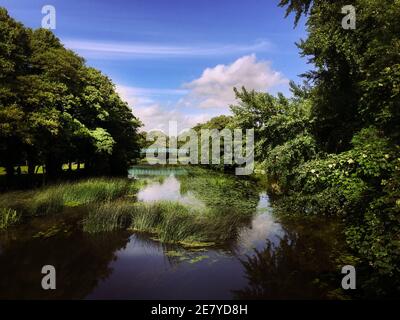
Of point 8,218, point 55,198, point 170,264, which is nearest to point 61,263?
point 170,264

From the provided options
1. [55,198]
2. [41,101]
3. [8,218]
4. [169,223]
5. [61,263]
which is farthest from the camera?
[41,101]

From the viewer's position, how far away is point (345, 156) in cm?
884

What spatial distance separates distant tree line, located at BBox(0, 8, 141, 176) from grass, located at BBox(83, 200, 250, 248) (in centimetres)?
768

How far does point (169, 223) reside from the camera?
12438mm

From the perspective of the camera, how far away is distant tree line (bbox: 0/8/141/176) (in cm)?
1859

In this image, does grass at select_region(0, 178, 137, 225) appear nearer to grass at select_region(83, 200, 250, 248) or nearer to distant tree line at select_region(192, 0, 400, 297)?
grass at select_region(83, 200, 250, 248)

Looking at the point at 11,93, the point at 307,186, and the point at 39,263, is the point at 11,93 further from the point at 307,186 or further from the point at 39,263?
the point at 307,186

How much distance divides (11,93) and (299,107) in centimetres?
1486

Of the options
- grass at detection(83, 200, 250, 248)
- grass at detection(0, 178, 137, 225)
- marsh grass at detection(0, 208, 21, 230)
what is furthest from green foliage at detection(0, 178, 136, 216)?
grass at detection(83, 200, 250, 248)

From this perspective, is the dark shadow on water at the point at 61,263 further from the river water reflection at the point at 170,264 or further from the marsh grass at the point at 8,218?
the marsh grass at the point at 8,218

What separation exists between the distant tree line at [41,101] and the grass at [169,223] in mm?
7682

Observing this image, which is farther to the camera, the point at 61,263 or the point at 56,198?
the point at 56,198

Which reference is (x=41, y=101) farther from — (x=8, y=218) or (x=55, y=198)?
(x=8, y=218)

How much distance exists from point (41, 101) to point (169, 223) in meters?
13.0
